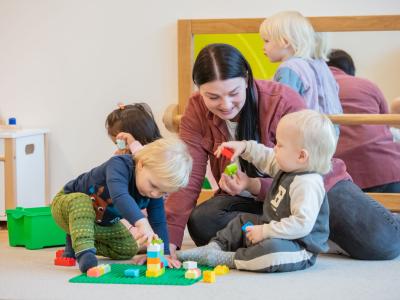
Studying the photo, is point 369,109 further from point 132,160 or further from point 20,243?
point 20,243

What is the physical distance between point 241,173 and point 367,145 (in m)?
0.66

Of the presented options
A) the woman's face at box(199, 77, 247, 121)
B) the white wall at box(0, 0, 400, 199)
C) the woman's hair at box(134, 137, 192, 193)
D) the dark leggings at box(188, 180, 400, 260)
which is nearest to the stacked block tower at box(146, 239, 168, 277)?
the woman's hair at box(134, 137, 192, 193)

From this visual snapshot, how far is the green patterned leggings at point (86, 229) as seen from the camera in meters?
1.48

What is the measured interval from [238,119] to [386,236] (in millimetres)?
438

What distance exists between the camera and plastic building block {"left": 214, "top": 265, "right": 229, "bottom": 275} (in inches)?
57.1

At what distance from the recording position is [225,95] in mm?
1549

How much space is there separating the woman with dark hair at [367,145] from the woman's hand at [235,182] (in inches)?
23.9

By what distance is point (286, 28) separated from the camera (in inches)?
78.2

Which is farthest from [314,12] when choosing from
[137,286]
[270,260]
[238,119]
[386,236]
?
[137,286]

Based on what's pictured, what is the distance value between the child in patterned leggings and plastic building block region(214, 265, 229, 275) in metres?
0.11

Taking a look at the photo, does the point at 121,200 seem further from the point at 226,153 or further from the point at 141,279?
the point at 226,153

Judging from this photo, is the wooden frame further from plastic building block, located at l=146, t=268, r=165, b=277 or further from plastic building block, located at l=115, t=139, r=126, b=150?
plastic building block, located at l=146, t=268, r=165, b=277

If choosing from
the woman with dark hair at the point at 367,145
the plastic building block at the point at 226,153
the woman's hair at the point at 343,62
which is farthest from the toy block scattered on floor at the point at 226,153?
the woman's hair at the point at 343,62

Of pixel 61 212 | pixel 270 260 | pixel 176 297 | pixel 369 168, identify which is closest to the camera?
pixel 176 297
